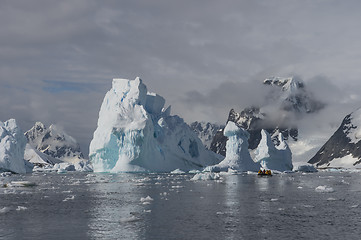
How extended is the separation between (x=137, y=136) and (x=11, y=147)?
28.4 m

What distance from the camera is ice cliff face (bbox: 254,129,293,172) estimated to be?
96.7m

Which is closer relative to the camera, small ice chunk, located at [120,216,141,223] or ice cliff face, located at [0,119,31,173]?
small ice chunk, located at [120,216,141,223]

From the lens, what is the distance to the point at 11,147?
87.6 m

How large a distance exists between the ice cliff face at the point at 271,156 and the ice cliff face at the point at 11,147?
5426 cm

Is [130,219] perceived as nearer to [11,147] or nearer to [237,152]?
[237,152]

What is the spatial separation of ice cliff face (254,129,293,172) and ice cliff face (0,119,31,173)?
54256mm

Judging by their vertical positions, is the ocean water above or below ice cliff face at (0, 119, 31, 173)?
below

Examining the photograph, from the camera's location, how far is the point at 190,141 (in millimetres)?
105938

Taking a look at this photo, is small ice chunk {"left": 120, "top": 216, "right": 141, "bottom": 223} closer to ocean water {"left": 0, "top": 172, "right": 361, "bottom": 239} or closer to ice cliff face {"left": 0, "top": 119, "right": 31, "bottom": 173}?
ocean water {"left": 0, "top": 172, "right": 361, "bottom": 239}

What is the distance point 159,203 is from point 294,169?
85807 millimetres

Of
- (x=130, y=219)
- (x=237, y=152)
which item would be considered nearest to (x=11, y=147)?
(x=237, y=152)

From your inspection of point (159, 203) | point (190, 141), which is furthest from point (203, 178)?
point (190, 141)

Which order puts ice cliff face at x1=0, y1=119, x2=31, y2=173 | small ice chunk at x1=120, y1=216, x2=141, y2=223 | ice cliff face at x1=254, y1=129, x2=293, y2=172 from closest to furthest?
small ice chunk at x1=120, y1=216, x2=141, y2=223, ice cliff face at x1=0, y1=119, x2=31, y2=173, ice cliff face at x1=254, y1=129, x2=293, y2=172

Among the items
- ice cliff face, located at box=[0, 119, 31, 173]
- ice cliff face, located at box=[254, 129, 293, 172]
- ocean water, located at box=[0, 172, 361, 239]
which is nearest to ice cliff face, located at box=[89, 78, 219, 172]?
ice cliff face, located at box=[254, 129, 293, 172]
